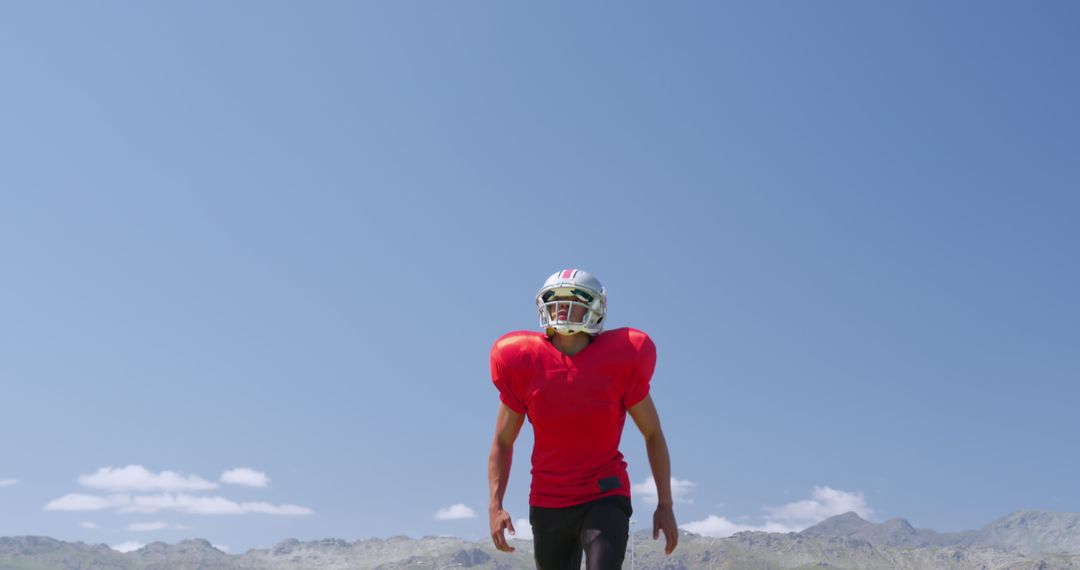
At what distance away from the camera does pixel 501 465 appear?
1095 centimetres

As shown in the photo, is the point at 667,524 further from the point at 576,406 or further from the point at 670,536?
the point at 576,406

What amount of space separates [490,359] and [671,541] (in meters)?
2.52

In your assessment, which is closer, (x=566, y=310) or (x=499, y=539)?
(x=566, y=310)

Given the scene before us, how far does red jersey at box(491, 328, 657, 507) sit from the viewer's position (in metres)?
10.2

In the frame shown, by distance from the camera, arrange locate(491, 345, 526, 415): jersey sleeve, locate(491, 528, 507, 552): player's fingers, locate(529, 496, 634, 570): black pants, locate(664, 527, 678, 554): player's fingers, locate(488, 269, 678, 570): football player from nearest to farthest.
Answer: locate(529, 496, 634, 570): black pants
locate(488, 269, 678, 570): football player
locate(491, 345, 526, 415): jersey sleeve
locate(664, 527, 678, 554): player's fingers
locate(491, 528, 507, 552): player's fingers

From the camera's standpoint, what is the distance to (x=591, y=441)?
1029 cm

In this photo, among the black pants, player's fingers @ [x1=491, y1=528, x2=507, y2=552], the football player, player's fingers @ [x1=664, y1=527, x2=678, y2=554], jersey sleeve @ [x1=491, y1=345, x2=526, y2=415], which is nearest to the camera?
the black pants

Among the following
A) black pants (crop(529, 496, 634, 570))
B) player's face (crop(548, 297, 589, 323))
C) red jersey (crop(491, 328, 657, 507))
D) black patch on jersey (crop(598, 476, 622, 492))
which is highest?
player's face (crop(548, 297, 589, 323))

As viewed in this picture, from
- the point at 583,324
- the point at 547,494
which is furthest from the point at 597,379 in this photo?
the point at 547,494

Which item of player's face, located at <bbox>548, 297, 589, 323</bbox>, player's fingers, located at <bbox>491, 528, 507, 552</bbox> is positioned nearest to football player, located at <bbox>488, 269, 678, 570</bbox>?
player's face, located at <bbox>548, 297, 589, 323</bbox>

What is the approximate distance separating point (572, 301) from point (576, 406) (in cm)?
97

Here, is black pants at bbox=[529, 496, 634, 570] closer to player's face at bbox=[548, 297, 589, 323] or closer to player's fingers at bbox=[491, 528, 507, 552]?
player's fingers at bbox=[491, 528, 507, 552]

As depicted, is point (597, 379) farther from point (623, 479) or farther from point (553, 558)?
point (553, 558)

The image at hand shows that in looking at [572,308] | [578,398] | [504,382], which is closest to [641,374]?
[578,398]
